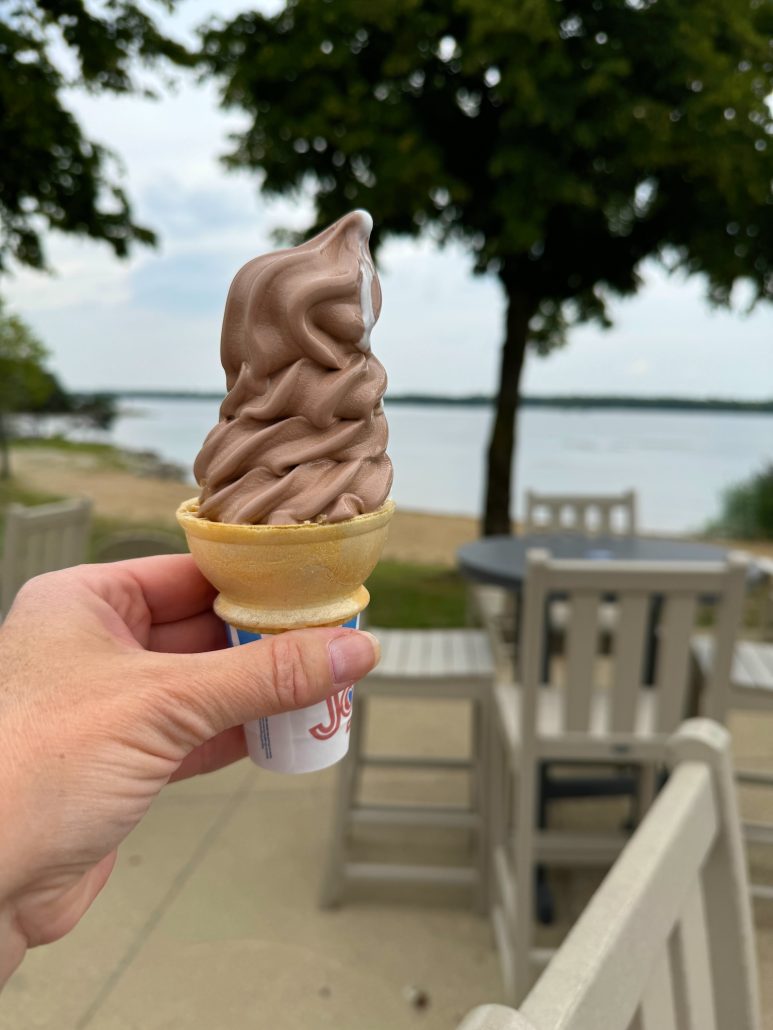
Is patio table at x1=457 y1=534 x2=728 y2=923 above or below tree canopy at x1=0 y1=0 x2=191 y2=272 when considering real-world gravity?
below

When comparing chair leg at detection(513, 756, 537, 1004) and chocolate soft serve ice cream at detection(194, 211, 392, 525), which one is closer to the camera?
chocolate soft serve ice cream at detection(194, 211, 392, 525)

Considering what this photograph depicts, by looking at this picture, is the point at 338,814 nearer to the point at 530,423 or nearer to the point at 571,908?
the point at 571,908

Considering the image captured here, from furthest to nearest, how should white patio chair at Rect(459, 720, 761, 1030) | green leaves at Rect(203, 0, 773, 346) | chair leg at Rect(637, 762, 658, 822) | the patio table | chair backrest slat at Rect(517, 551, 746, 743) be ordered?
green leaves at Rect(203, 0, 773, 346) → the patio table → chair leg at Rect(637, 762, 658, 822) → chair backrest slat at Rect(517, 551, 746, 743) → white patio chair at Rect(459, 720, 761, 1030)

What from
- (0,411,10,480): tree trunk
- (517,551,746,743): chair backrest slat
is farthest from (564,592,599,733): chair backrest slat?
(0,411,10,480): tree trunk

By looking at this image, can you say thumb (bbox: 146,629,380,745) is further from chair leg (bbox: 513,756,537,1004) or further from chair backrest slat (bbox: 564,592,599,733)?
chair leg (bbox: 513,756,537,1004)

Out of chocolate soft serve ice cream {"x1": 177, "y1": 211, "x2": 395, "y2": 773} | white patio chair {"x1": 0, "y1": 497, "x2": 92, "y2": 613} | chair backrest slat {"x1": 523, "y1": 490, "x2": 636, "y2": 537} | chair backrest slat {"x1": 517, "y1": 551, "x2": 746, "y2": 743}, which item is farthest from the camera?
chair backrest slat {"x1": 523, "y1": 490, "x2": 636, "y2": 537}

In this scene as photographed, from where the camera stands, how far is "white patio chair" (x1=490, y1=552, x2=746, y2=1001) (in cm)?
A: 239

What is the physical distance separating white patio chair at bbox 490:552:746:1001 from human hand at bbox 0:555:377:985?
1497 mm

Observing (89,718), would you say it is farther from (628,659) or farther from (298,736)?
(628,659)

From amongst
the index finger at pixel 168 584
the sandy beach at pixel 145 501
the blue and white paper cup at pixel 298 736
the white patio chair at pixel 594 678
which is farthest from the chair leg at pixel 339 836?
the sandy beach at pixel 145 501

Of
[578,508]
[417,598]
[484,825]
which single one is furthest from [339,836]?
[417,598]

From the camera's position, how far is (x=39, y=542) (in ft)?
11.8

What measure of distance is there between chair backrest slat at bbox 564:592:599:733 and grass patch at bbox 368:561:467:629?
3.71 metres

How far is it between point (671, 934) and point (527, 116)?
621 centimetres
